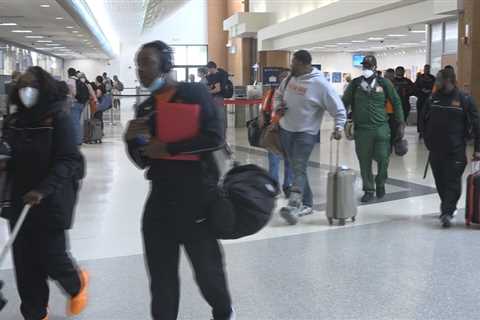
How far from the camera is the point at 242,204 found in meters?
3.01

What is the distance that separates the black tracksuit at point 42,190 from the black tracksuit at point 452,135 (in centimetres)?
383

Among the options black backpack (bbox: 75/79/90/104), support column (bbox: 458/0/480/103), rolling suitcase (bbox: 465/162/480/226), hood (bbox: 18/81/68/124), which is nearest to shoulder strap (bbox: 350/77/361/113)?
rolling suitcase (bbox: 465/162/480/226)

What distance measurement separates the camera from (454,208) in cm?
A: 624

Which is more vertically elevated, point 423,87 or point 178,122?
point 423,87

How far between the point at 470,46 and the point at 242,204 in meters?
13.1

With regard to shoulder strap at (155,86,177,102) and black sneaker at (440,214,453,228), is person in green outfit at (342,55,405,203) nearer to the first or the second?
black sneaker at (440,214,453,228)

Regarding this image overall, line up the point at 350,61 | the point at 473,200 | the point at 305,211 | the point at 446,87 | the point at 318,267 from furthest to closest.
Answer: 1. the point at 350,61
2. the point at 305,211
3. the point at 446,87
4. the point at 473,200
5. the point at 318,267

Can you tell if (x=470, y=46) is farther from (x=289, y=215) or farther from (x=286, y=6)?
(x=286, y=6)

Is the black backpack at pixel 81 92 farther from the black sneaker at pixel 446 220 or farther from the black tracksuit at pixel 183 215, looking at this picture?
the black tracksuit at pixel 183 215

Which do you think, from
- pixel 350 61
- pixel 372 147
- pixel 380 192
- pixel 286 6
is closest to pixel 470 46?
pixel 380 192

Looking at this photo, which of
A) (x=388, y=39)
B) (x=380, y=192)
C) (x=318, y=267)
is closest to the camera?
(x=318, y=267)

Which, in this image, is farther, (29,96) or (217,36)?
(217,36)

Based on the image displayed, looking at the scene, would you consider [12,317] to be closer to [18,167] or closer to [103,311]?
[103,311]

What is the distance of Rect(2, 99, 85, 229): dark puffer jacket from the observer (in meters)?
3.39
